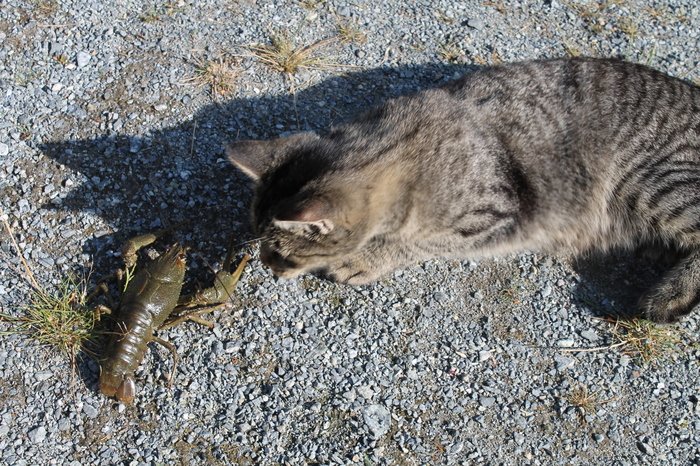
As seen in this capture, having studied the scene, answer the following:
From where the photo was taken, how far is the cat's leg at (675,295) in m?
3.92

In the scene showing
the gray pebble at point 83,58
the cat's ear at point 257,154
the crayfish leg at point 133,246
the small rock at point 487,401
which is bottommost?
the small rock at point 487,401

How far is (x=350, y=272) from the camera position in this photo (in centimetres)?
397

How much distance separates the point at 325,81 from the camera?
5.00 m

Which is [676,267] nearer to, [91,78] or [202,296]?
[202,296]

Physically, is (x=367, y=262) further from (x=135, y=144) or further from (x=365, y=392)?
(x=135, y=144)

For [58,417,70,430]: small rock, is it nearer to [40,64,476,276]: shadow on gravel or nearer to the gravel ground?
the gravel ground

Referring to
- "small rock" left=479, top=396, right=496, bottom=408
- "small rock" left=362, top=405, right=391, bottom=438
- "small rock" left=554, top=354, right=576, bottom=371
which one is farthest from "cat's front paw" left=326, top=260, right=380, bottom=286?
"small rock" left=554, top=354, right=576, bottom=371

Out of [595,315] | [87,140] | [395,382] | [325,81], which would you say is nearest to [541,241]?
[595,315]

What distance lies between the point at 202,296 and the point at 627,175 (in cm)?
305

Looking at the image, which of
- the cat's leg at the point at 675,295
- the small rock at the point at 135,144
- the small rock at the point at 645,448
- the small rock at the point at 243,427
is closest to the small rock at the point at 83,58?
the small rock at the point at 135,144

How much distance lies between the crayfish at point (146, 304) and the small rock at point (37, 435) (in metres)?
0.37

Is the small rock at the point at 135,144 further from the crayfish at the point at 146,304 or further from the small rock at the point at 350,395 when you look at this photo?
the small rock at the point at 350,395

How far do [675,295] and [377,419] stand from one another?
89.0 inches

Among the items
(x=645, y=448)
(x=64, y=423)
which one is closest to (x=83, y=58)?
(x=64, y=423)
